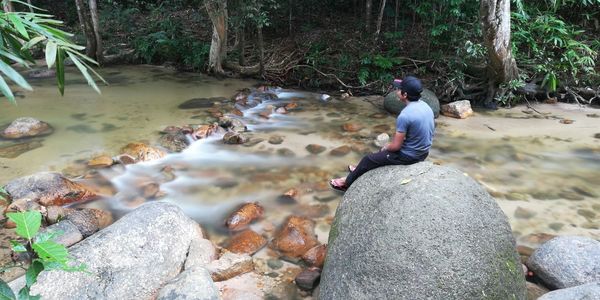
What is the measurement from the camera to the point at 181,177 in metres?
6.51

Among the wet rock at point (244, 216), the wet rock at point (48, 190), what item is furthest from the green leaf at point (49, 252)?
the wet rock at point (48, 190)

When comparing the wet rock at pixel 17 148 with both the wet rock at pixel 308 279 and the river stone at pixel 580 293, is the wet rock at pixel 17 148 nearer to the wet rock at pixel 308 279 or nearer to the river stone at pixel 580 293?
the wet rock at pixel 308 279

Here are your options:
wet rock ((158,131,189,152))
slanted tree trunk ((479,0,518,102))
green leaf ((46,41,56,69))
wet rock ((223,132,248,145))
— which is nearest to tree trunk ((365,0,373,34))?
slanted tree trunk ((479,0,518,102))

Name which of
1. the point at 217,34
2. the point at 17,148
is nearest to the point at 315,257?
the point at 17,148

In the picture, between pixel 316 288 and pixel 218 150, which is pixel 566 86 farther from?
pixel 316 288

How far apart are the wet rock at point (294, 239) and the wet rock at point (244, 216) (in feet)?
1.38

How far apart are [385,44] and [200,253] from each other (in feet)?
30.8

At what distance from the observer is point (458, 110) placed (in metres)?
9.27

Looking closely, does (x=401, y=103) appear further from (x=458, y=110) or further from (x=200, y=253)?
(x=200, y=253)

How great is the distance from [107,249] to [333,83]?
867 centimetres

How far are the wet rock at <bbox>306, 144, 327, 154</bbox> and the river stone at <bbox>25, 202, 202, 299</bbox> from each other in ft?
10.9

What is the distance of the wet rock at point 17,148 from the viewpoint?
263 inches

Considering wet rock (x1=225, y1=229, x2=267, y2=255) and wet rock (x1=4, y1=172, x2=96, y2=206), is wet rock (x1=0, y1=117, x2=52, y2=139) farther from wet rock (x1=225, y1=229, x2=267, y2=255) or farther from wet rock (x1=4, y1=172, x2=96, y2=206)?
wet rock (x1=225, y1=229, x2=267, y2=255)

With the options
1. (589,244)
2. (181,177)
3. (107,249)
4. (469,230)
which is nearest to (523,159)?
(589,244)
